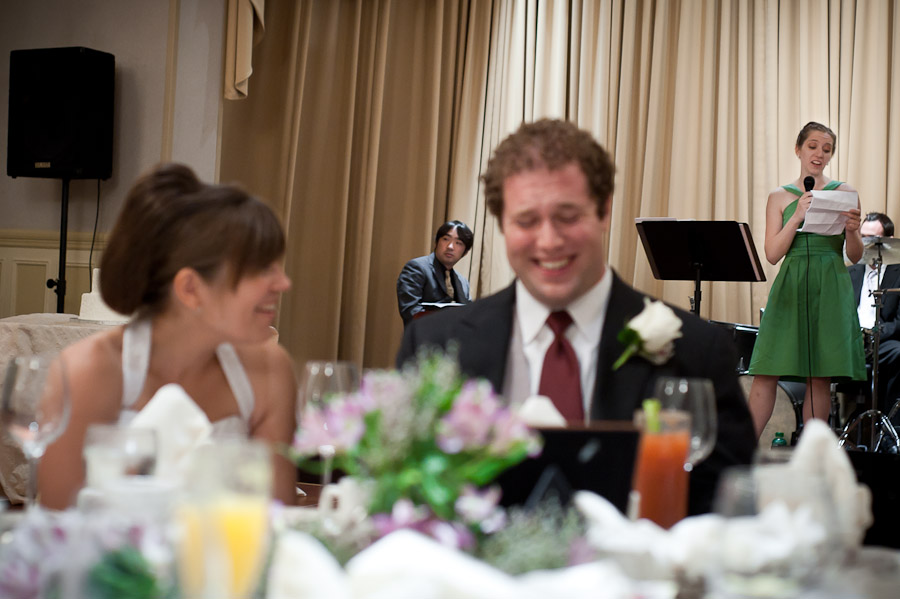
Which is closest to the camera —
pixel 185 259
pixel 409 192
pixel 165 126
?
pixel 185 259

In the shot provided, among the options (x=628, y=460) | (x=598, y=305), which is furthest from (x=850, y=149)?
(x=628, y=460)

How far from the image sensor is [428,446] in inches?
39.7

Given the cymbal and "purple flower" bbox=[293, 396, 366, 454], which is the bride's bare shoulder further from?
the cymbal

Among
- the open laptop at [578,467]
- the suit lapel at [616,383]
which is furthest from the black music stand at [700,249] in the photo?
the open laptop at [578,467]

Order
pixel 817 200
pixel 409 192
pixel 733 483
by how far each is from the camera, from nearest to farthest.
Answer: pixel 733 483, pixel 817 200, pixel 409 192

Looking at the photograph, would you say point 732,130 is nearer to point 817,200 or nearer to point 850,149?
point 850,149

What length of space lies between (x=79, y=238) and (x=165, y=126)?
1.00 m

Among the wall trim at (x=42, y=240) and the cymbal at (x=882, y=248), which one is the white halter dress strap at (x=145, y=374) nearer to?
the cymbal at (x=882, y=248)

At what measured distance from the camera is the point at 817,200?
5082mm

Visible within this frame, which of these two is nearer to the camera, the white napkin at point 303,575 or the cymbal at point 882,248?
the white napkin at point 303,575

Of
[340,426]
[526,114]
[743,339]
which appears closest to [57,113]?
[526,114]

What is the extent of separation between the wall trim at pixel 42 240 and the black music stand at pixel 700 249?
3594 mm

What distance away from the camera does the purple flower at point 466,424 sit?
0.98 m

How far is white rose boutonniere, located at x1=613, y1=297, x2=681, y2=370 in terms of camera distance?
1646mm
